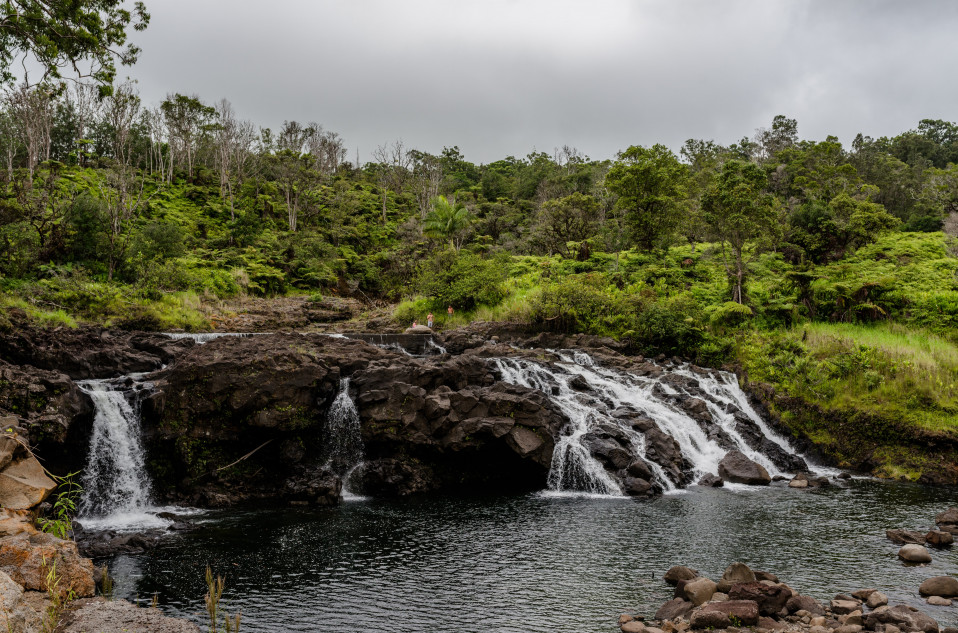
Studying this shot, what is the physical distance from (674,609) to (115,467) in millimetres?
15878

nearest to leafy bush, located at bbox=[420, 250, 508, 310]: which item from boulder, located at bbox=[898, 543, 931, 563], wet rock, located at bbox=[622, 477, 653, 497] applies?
wet rock, located at bbox=[622, 477, 653, 497]

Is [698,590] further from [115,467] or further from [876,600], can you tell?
[115,467]

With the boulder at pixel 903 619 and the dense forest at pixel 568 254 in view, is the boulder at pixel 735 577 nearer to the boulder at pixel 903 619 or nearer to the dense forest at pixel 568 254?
the boulder at pixel 903 619

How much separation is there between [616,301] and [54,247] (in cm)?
3208

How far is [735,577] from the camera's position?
10.2 meters

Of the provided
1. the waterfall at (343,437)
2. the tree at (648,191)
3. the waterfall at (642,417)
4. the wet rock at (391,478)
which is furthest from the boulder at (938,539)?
the tree at (648,191)

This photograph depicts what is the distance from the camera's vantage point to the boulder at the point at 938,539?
499 inches

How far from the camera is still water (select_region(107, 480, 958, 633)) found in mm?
9977

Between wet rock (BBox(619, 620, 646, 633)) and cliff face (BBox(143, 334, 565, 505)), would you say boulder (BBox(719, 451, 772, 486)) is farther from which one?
wet rock (BBox(619, 620, 646, 633))

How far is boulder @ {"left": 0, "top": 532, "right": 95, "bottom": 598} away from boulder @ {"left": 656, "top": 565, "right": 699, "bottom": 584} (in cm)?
1020

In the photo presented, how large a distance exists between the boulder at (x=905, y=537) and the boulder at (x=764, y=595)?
18.7 feet

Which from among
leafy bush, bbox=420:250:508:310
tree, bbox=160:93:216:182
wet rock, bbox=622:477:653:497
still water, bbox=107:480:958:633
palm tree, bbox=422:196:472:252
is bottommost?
still water, bbox=107:480:958:633

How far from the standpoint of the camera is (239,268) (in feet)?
137

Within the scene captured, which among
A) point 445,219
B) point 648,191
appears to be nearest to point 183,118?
point 445,219
